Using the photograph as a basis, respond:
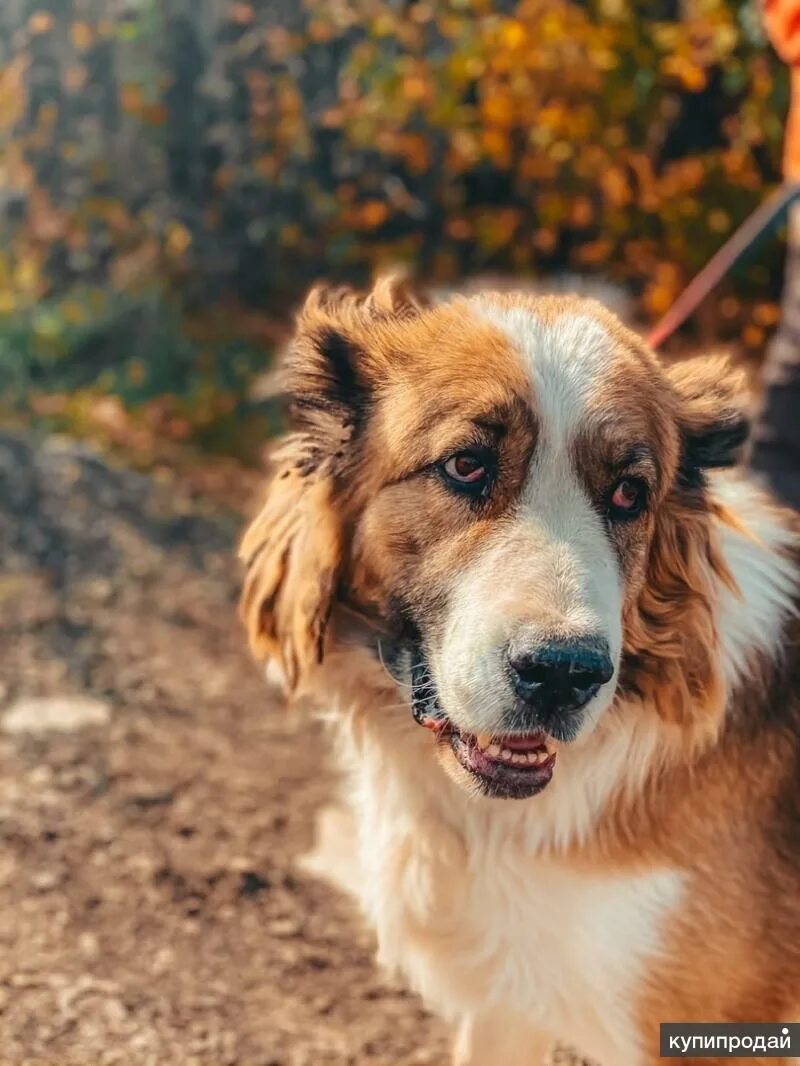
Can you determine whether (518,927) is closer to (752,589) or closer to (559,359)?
(752,589)

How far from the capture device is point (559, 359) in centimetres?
236

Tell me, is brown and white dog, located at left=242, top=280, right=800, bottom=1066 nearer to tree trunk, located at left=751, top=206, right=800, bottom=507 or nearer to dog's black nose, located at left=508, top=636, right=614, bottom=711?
dog's black nose, located at left=508, top=636, right=614, bottom=711

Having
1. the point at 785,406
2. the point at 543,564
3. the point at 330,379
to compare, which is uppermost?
the point at 785,406

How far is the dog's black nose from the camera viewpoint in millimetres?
2098

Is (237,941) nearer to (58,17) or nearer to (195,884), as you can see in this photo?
(195,884)

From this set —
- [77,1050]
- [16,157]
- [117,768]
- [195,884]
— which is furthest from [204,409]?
[77,1050]

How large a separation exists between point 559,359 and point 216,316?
5.00m

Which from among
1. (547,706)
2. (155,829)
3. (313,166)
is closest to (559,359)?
(547,706)

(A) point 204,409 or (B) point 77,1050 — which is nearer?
(B) point 77,1050

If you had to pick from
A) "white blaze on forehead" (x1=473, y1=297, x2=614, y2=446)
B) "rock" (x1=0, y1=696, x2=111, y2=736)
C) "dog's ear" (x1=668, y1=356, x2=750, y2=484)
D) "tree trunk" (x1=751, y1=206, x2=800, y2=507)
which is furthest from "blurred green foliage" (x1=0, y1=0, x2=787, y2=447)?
"white blaze on forehead" (x1=473, y1=297, x2=614, y2=446)

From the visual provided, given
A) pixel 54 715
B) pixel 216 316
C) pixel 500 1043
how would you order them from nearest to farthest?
pixel 500 1043
pixel 54 715
pixel 216 316

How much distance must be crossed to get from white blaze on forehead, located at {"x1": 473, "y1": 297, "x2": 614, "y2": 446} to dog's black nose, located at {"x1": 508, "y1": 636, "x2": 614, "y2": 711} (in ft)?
1.34

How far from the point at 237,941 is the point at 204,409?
361 centimetres

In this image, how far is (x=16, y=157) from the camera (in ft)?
22.9
